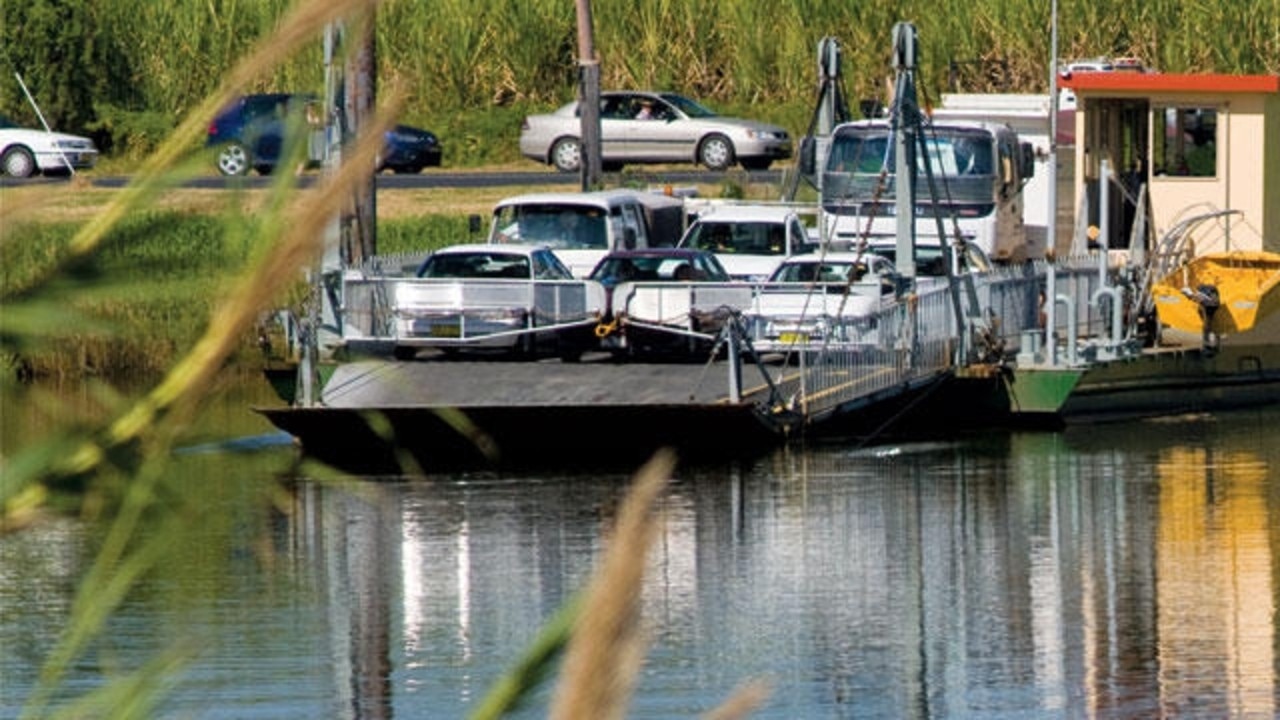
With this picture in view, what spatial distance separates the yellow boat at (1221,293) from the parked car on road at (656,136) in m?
17.7

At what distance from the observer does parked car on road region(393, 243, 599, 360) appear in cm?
2733

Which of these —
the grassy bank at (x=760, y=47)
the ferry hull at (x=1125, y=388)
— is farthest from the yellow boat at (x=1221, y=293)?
the grassy bank at (x=760, y=47)

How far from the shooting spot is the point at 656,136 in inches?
1919

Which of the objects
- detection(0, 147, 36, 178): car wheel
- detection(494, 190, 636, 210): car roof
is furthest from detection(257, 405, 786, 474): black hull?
detection(494, 190, 636, 210): car roof

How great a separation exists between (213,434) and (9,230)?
0.40 meters

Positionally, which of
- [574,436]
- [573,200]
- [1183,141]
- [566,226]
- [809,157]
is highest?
[1183,141]

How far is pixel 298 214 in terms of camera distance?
2707 millimetres

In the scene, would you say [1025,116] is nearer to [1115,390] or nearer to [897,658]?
[1115,390]

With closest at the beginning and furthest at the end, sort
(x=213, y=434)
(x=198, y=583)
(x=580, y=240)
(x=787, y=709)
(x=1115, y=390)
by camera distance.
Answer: (x=213, y=434)
(x=198, y=583)
(x=787, y=709)
(x=1115, y=390)
(x=580, y=240)

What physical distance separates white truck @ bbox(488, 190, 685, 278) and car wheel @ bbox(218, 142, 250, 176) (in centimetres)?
2791

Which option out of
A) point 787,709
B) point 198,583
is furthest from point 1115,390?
point 198,583

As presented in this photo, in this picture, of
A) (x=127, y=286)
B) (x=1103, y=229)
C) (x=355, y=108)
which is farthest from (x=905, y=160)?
(x=127, y=286)

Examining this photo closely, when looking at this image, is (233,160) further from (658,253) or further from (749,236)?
(749,236)

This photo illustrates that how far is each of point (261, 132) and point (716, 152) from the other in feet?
150
